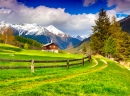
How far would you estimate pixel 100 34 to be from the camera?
85.0 metres

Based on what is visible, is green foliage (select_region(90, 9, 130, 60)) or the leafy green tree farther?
green foliage (select_region(90, 9, 130, 60))

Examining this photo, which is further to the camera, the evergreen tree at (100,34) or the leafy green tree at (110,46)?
the evergreen tree at (100,34)

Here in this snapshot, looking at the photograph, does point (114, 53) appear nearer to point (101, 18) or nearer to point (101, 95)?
point (101, 18)

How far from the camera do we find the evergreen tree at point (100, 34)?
8475 cm

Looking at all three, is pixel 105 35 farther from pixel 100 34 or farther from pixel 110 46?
pixel 110 46

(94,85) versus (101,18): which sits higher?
(101,18)

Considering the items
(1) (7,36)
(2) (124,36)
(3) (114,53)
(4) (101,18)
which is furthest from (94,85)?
(1) (7,36)

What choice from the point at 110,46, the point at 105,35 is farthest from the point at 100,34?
the point at 110,46

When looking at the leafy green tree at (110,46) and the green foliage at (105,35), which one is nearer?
the leafy green tree at (110,46)

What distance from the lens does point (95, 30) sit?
8650cm

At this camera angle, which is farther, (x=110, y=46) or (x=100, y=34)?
(x=100, y=34)

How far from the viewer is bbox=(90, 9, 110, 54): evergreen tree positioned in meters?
84.8

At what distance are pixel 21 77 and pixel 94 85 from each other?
767 centimetres

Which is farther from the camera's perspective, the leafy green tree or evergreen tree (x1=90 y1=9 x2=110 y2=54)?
evergreen tree (x1=90 y1=9 x2=110 y2=54)
